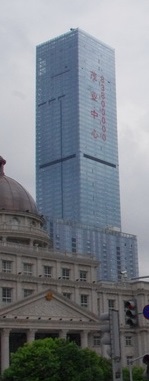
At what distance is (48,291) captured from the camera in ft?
248

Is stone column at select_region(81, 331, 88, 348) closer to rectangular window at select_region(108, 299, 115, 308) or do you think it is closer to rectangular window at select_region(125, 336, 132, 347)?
rectangular window at select_region(108, 299, 115, 308)

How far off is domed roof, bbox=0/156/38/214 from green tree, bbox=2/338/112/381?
3019 centimetres

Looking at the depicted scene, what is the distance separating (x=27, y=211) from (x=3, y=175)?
816cm

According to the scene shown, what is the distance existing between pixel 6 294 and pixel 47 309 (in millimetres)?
5263

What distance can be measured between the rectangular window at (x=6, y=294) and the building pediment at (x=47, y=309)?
7.54ft

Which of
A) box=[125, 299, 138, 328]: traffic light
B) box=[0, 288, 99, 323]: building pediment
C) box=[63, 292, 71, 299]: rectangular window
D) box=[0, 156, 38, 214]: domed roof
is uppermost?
box=[0, 156, 38, 214]: domed roof

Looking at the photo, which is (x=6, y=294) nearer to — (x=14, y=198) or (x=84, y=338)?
(x=84, y=338)

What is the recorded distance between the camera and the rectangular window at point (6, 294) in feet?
243

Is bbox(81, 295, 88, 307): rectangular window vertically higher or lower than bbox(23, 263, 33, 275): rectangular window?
lower

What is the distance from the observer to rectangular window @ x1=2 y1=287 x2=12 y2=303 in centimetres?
7412

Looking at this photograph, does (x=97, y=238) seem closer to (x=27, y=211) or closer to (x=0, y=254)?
(x=27, y=211)

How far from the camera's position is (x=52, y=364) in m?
56.4

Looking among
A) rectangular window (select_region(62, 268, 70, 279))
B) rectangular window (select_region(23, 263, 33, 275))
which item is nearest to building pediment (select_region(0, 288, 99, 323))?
rectangular window (select_region(23, 263, 33, 275))

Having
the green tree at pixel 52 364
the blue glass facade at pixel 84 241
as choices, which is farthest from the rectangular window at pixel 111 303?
the blue glass facade at pixel 84 241
